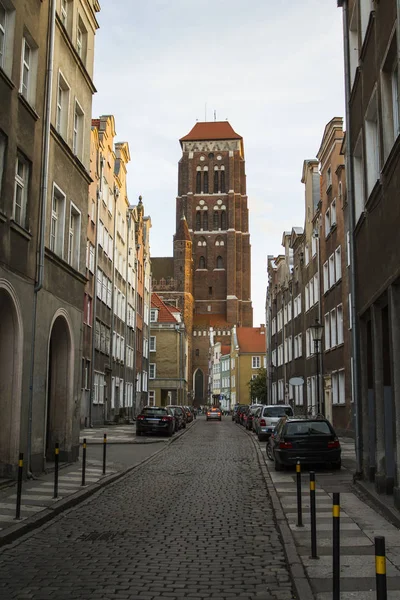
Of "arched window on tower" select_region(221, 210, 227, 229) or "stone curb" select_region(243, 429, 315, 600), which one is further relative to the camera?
"arched window on tower" select_region(221, 210, 227, 229)

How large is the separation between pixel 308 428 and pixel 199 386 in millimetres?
101562

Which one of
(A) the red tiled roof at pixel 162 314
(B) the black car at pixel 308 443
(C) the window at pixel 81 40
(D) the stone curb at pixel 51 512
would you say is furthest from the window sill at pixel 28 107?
(A) the red tiled roof at pixel 162 314

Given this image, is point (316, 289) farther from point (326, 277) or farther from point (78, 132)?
point (78, 132)

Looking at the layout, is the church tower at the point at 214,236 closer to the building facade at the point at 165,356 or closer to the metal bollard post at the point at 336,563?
the building facade at the point at 165,356

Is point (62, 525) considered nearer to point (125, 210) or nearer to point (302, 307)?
point (302, 307)

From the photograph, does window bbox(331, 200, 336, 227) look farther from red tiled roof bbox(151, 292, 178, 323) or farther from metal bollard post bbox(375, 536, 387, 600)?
red tiled roof bbox(151, 292, 178, 323)

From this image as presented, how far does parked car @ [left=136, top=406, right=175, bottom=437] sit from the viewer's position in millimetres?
31786

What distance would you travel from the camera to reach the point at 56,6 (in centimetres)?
1639

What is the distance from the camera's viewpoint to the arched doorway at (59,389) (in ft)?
57.1

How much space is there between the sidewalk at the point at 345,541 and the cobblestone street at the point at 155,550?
0.27 m

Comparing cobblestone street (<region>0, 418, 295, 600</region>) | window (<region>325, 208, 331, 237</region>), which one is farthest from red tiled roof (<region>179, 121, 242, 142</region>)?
cobblestone street (<region>0, 418, 295, 600</region>)

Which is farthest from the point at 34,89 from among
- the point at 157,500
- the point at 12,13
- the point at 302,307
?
the point at 302,307

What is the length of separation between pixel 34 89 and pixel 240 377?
8354 centimetres

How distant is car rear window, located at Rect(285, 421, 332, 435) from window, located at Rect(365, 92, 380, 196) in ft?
20.5
